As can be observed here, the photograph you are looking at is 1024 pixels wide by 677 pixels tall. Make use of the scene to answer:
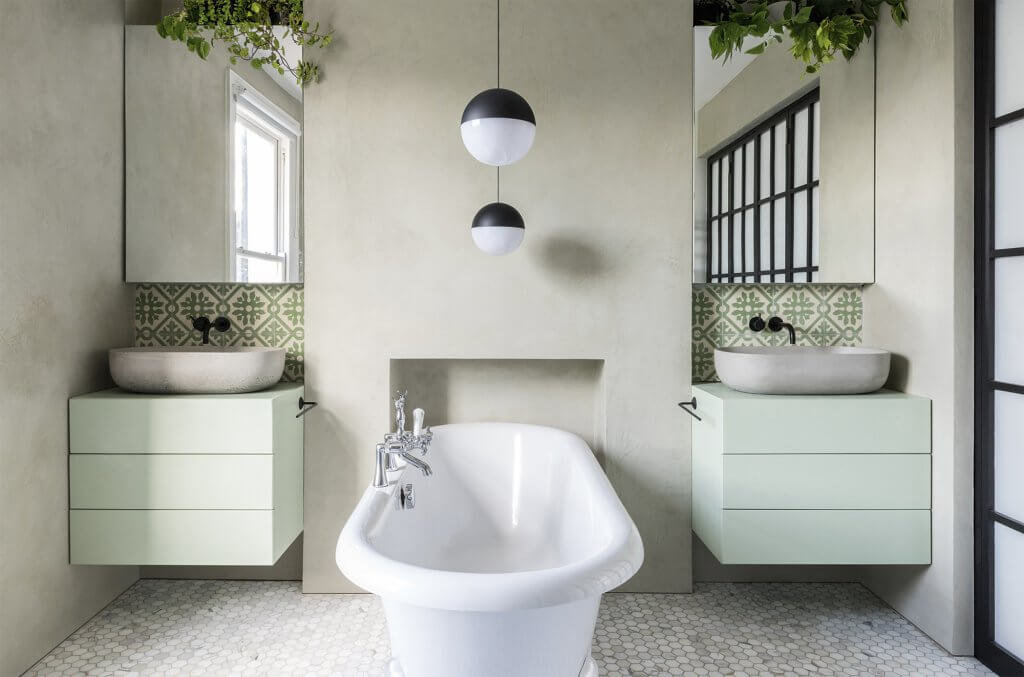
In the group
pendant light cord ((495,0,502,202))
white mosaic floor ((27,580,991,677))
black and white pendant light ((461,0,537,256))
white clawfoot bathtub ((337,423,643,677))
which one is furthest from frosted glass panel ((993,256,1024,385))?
pendant light cord ((495,0,502,202))

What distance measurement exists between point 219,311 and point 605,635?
205 centimetres

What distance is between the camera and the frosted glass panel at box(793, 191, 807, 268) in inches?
106

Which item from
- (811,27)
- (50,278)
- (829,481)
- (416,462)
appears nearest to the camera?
(416,462)

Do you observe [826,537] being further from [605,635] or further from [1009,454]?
[605,635]

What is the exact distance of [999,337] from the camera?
2.10m

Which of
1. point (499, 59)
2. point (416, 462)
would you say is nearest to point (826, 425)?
point (416, 462)

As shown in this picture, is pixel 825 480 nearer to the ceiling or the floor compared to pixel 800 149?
nearer to the floor

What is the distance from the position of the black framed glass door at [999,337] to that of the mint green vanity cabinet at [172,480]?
2.44 meters

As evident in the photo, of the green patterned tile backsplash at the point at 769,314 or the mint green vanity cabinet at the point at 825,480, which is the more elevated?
the green patterned tile backsplash at the point at 769,314

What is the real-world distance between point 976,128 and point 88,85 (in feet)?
10.3

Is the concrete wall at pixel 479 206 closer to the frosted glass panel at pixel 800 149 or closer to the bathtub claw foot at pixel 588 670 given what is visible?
the frosted glass panel at pixel 800 149

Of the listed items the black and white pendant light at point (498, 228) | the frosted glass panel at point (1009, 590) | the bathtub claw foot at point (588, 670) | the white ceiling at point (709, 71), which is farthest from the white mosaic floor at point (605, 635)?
the white ceiling at point (709, 71)

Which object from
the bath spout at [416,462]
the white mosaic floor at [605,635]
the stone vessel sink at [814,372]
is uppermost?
the stone vessel sink at [814,372]

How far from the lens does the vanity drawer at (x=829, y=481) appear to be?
230 cm
